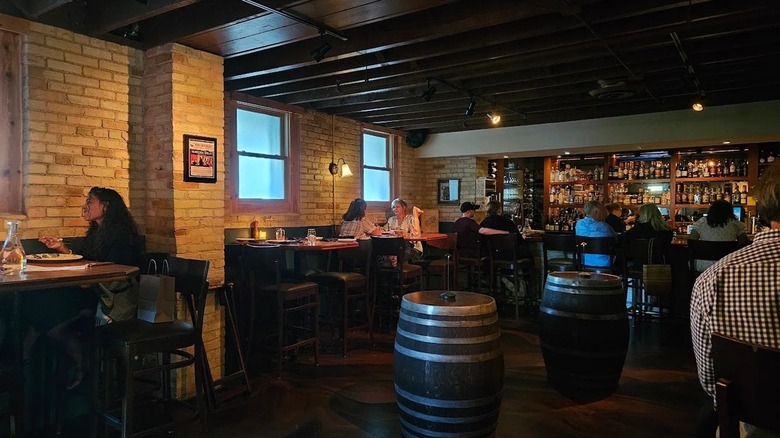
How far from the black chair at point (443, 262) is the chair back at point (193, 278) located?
119 inches

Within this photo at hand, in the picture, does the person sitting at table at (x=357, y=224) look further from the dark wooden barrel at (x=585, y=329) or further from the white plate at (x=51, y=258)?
the white plate at (x=51, y=258)

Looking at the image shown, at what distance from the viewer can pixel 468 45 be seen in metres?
4.19

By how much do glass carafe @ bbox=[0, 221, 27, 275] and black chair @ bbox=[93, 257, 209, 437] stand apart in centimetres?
55

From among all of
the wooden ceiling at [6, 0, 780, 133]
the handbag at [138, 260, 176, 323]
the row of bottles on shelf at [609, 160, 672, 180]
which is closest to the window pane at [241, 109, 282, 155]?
the wooden ceiling at [6, 0, 780, 133]

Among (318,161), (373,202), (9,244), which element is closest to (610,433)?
(9,244)

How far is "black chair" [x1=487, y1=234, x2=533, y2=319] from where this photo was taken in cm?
577

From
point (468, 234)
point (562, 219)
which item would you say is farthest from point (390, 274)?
point (562, 219)

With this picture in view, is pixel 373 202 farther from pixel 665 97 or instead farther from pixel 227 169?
pixel 665 97

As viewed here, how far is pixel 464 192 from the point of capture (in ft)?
29.4

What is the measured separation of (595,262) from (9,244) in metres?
5.17

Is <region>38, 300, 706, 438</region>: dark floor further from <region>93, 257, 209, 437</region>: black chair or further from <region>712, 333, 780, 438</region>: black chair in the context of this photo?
<region>712, 333, 780, 438</region>: black chair

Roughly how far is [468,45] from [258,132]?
2.98 meters

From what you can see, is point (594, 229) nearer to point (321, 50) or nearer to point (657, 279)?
point (657, 279)

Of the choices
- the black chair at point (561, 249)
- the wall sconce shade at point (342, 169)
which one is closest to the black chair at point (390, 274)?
the black chair at point (561, 249)
